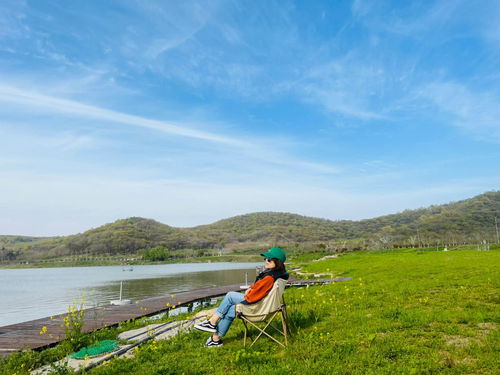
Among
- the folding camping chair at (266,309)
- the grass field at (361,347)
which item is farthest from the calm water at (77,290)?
the folding camping chair at (266,309)

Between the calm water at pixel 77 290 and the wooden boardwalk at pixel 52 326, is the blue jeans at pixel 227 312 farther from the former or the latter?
the calm water at pixel 77 290

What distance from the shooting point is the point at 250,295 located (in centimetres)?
553

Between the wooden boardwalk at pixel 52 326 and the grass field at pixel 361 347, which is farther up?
the grass field at pixel 361 347

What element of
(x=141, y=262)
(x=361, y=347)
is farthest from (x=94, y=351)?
(x=141, y=262)

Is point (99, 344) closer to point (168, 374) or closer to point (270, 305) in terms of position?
point (168, 374)

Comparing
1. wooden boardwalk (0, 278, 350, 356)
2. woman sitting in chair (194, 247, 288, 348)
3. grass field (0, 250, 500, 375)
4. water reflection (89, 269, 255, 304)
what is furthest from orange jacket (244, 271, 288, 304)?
water reflection (89, 269, 255, 304)

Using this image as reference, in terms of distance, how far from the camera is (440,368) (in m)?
4.00

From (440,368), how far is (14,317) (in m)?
19.5

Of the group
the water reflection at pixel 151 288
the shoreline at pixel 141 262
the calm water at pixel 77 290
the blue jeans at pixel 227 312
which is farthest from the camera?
the shoreline at pixel 141 262

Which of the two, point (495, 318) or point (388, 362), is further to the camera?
point (495, 318)

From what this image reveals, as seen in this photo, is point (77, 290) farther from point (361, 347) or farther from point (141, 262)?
point (141, 262)

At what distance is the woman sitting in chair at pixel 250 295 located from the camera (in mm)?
5523

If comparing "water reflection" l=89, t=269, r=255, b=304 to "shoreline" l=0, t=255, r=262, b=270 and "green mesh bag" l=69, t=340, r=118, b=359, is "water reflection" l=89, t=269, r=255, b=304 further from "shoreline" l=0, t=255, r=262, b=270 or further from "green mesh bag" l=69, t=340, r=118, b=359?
"shoreline" l=0, t=255, r=262, b=270

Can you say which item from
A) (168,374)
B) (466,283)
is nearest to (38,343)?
(168,374)
